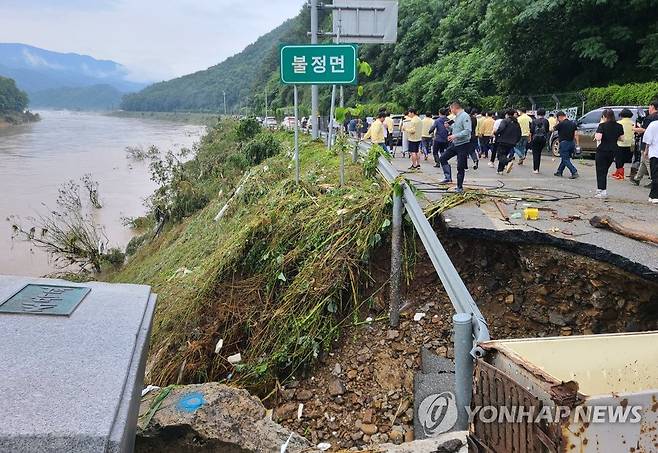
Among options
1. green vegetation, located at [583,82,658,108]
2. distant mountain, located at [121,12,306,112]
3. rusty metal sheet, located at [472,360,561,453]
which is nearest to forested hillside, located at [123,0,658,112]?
green vegetation, located at [583,82,658,108]

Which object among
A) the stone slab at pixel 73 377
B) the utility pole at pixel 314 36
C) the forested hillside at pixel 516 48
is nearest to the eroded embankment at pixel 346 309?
the stone slab at pixel 73 377

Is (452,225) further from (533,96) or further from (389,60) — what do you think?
(389,60)

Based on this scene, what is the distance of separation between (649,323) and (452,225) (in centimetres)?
172

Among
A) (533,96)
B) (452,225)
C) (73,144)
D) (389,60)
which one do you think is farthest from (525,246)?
(73,144)

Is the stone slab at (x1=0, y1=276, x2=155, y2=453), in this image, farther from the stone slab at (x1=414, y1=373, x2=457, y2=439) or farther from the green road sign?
the green road sign

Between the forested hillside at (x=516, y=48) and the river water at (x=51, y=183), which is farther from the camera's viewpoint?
the river water at (x=51, y=183)

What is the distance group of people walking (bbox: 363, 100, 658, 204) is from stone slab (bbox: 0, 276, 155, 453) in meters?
5.33

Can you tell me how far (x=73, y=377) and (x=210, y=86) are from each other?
16621 cm

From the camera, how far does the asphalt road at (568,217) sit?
421 centimetres

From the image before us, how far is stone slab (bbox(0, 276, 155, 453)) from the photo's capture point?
A: 182 centimetres

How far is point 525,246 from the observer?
4.56 meters

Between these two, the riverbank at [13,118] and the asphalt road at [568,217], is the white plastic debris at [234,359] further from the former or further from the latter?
the riverbank at [13,118]

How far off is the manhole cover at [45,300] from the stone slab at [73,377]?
0.05 meters

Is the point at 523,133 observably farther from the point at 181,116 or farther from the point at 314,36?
the point at 181,116
